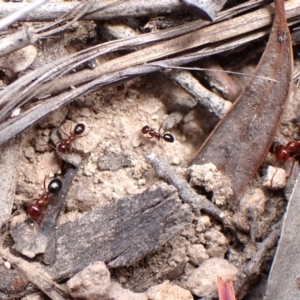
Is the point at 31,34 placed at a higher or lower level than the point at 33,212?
higher

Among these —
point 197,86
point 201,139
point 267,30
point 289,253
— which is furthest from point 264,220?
point 267,30

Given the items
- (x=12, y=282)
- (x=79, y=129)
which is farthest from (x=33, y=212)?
(x=79, y=129)

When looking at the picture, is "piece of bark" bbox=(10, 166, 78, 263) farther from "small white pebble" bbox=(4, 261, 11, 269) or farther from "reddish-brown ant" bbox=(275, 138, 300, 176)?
"reddish-brown ant" bbox=(275, 138, 300, 176)

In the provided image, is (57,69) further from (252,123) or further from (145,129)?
(252,123)

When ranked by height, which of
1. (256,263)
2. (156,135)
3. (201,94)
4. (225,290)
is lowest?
(225,290)

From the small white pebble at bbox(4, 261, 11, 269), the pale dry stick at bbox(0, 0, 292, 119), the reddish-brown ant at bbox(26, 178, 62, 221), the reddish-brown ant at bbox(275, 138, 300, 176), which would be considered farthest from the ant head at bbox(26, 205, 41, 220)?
the reddish-brown ant at bbox(275, 138, 300, 176)
